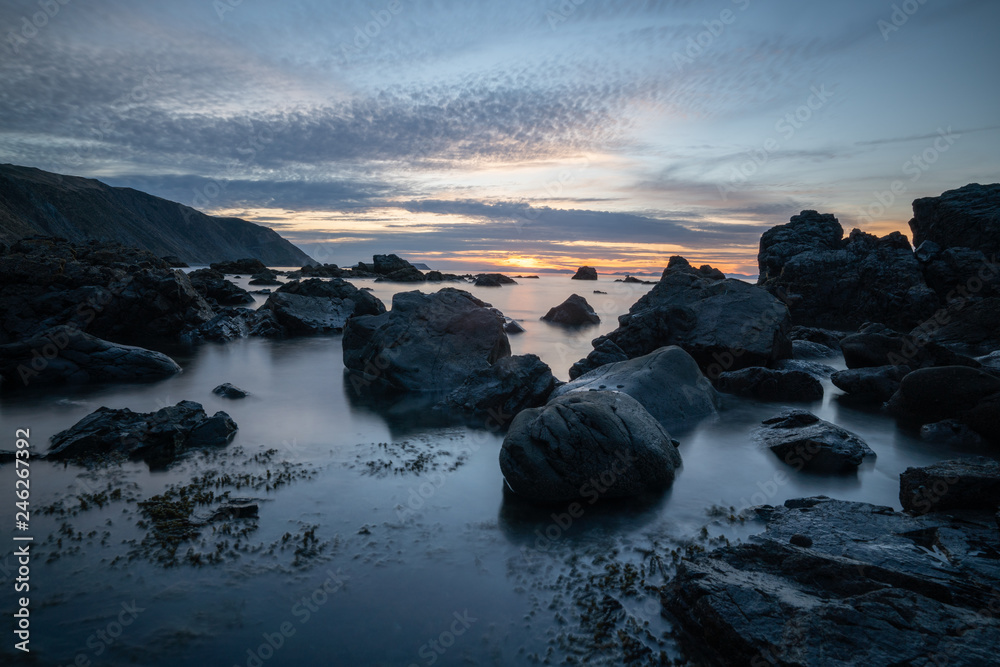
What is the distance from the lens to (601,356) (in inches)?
891

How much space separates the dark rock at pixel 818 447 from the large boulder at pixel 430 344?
1053cm

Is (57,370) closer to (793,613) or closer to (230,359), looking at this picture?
(230,359)

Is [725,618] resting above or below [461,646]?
above

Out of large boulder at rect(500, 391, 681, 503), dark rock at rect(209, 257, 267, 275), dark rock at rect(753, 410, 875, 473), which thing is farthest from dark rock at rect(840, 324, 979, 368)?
dark rock at rect(209, 257, 267, 275)

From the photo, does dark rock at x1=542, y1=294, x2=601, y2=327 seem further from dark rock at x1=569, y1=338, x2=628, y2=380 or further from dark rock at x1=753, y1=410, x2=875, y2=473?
dark rock at x1=753, y1=410, x2=875, y2=473

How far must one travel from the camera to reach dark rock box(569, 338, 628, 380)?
888 inches

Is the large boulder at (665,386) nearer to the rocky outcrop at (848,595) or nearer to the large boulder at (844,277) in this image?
the rocky outcrop at (848,595)

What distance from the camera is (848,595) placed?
641 centimetres

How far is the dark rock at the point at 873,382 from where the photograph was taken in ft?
62.7

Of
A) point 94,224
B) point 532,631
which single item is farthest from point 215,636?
point 94,224

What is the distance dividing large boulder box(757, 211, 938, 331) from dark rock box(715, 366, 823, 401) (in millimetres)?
20353

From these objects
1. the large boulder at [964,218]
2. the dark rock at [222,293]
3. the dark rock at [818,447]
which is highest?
the large boulder at [964,218]

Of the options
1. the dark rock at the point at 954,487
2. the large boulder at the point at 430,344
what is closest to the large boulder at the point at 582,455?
the dark rock at the point at 954,487

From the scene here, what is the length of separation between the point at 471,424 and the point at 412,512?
623cm
